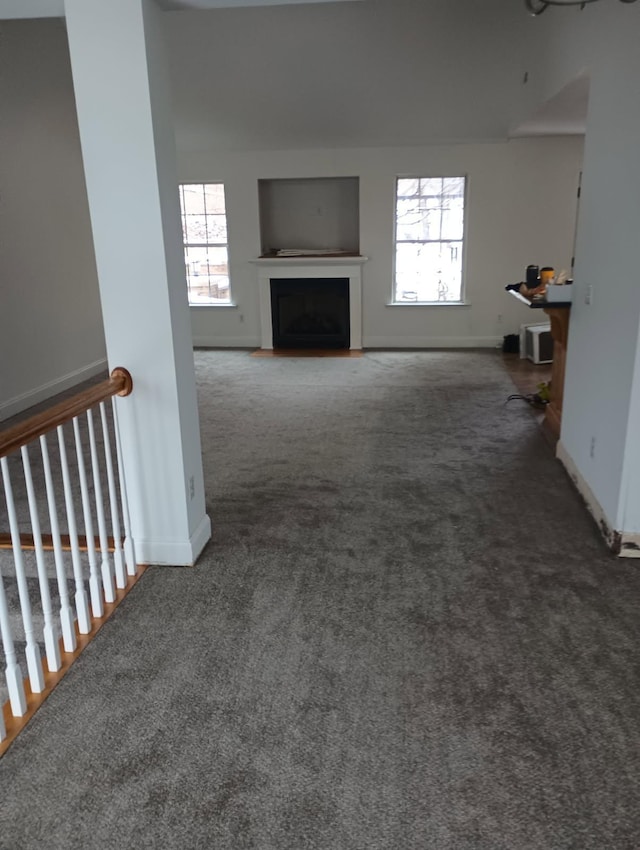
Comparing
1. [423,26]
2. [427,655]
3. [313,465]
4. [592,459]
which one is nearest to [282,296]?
[423,26]

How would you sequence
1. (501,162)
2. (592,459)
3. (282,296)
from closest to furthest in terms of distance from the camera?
(592,459)
(501,162)
(282,296)

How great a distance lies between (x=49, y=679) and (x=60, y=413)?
0.90 metres

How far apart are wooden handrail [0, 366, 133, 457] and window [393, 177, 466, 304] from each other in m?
6.03

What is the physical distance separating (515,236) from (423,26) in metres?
3.04

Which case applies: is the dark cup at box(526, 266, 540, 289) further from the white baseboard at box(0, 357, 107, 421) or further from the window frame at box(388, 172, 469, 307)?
the white baseboard at box(0, 357, 107, 421)

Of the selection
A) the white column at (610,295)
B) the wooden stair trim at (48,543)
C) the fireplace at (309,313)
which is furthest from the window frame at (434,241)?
the wooden stair trim at (48,543)

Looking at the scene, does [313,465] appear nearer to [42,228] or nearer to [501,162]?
[42,228]

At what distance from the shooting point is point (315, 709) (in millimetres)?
1978

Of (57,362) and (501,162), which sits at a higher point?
(501,162)

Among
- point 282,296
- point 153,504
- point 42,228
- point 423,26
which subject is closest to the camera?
point 153,504

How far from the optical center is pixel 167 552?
9.29 feet

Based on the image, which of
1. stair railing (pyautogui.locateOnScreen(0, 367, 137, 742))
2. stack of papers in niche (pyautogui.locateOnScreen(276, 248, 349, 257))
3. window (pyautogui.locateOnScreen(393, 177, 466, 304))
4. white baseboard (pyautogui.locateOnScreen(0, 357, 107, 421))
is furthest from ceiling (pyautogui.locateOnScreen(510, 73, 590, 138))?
white baseboard (pyautogui.locateOnScreen(0, 357, 107, 421))

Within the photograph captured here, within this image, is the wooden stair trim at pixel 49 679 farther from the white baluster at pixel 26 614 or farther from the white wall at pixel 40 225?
the white wall at pixel 40 225

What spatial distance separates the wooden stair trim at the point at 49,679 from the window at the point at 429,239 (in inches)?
250
